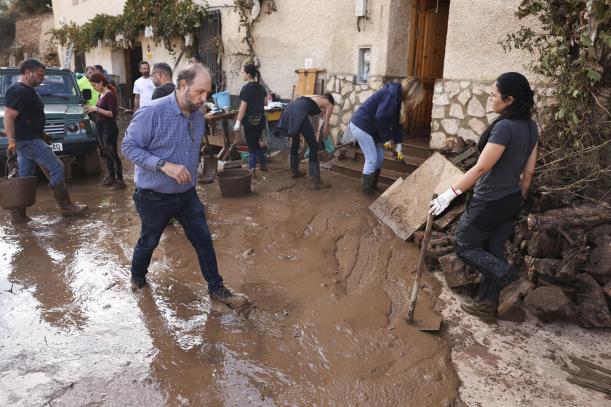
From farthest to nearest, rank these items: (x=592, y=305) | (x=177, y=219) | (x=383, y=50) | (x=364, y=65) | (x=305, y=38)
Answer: (x=305, y=38)
(x=364, y=65)
(x=383, y=50)
(x=177, y=219)
(x=592, y=305)

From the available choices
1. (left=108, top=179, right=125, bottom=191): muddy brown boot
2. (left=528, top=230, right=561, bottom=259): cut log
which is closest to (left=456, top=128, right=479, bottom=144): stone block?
(left=528, top=230, right=561, bottom=259): cut log

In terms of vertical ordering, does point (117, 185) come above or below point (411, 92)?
below

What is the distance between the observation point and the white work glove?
10.3 ft

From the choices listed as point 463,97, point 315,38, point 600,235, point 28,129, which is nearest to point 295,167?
point 463,97

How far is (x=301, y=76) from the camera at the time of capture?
874 cm

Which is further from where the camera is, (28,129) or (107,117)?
(107,117)

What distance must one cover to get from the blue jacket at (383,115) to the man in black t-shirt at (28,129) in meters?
3.85

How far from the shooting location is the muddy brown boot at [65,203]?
18.3 feet

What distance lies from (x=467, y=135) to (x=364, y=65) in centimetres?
239

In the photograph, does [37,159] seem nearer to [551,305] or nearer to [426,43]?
[551,305]

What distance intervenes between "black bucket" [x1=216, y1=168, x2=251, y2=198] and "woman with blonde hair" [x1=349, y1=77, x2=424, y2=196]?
5.72 feet

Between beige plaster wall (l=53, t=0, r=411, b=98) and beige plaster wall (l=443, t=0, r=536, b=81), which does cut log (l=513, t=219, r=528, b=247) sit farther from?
beige plaster wall (l=53, t=0, r=411, b=98)

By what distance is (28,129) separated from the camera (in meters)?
5.14

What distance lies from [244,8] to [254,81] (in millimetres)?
3484
